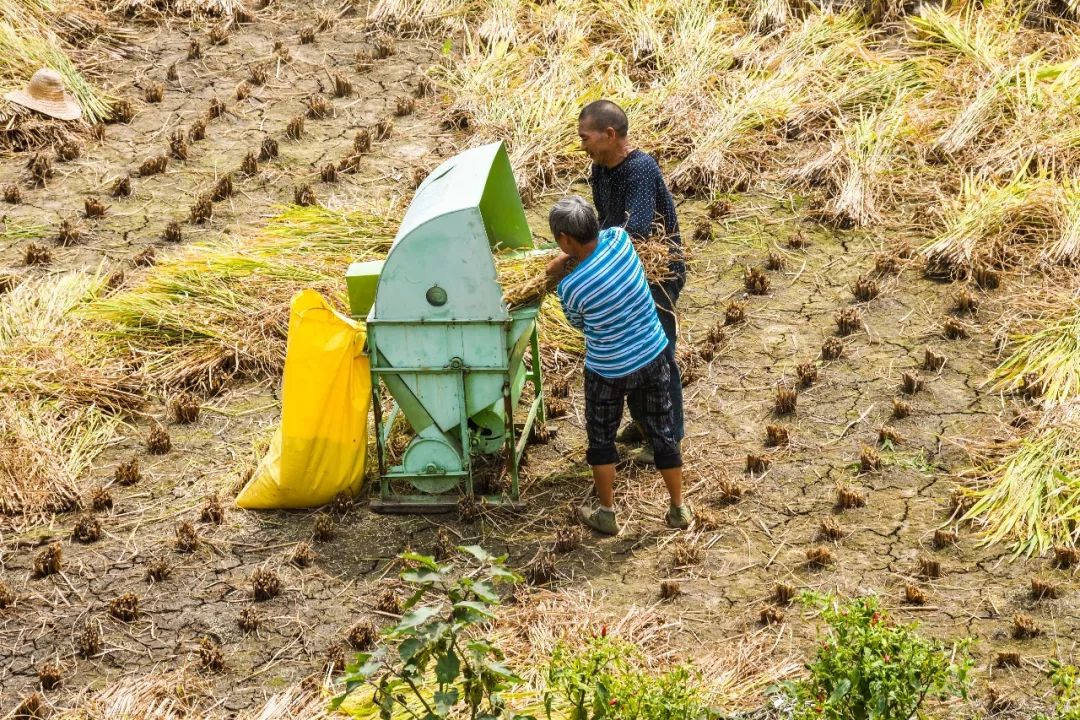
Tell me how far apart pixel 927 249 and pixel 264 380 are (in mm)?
4424

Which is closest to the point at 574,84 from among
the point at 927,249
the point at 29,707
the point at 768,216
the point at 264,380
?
the point at 768,216

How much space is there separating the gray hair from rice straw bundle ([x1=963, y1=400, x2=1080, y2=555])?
7.85 feet

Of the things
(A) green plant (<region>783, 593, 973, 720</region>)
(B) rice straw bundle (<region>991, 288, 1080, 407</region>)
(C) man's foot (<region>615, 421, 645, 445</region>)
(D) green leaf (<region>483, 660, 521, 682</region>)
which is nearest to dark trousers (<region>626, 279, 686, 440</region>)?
(C) man's foot (<region>615, 421, 645, 445</region>)

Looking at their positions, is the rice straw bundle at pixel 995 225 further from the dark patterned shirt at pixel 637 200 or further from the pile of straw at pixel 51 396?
the pile of straw at pixel 51 396

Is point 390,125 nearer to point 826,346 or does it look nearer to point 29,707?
point 826,346

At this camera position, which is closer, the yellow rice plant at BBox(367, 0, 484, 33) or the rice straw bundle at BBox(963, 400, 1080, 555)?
the rice straw bundle at BBox(963, 400, 1080, 555)

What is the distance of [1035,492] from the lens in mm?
6832

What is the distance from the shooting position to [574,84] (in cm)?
1123

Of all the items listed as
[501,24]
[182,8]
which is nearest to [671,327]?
[501,24]

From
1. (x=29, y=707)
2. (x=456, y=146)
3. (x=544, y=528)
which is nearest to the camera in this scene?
(x=29, y=707)

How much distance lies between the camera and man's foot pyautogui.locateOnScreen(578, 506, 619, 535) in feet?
22.6

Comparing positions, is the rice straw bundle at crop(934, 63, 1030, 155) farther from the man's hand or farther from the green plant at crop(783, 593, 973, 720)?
the green plant at crop(783, 593, 973, 720)

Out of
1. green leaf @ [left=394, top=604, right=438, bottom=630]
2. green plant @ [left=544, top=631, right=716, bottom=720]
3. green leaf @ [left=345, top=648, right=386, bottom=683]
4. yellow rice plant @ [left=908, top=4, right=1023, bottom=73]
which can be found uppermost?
yellow rice plant @ [left=908, top=4, right=1023, bottom=73]

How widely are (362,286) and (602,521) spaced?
174cm
